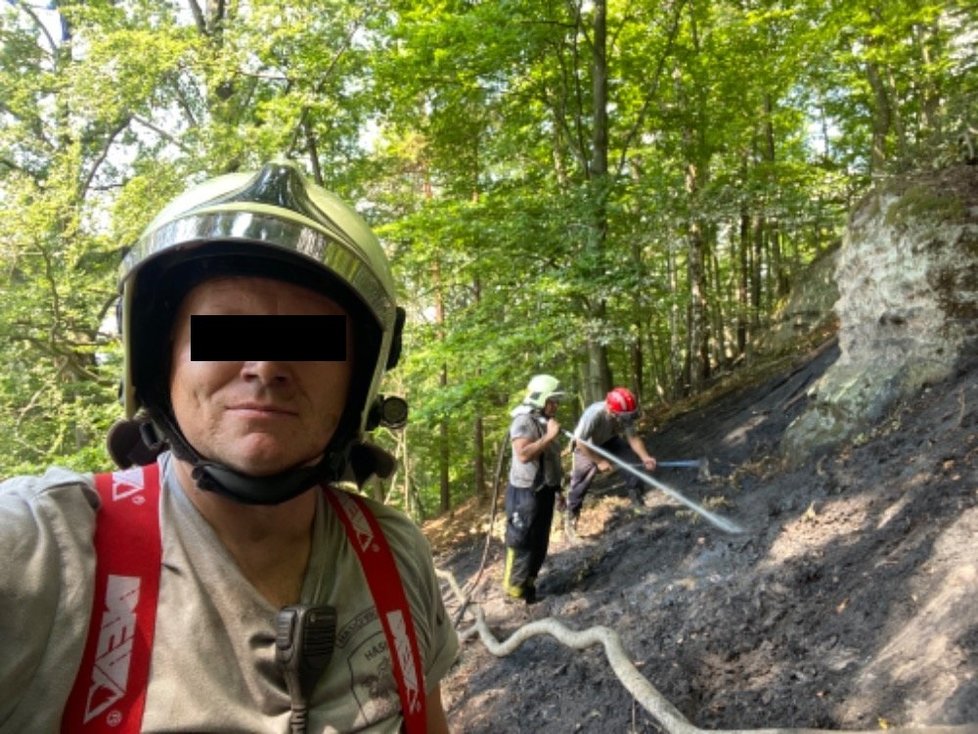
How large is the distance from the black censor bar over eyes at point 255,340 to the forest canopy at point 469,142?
7.46m

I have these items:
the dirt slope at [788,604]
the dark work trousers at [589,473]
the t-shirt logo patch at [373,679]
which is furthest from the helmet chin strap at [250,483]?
the dark work trousers at [589,473]

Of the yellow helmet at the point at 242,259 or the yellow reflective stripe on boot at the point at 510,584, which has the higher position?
the yellow helmet at the point at 242,259

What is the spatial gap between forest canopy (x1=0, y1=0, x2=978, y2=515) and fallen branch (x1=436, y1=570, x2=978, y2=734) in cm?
382

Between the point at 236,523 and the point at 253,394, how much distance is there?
27cm

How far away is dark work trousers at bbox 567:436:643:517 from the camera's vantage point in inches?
337

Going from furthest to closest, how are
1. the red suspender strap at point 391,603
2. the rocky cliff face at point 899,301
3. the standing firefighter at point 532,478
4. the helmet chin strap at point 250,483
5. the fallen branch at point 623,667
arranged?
the standing firefighter at point 532,478 → the rocky cliff face at point 899,301 → the fallen branch at point 623,667 → the red suspender strap at point 391,603 → the helmet chin strap at point 250,483

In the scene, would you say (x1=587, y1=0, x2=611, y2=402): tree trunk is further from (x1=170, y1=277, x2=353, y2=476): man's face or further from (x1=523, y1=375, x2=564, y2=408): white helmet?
(x1=170, y1=277, x2=353, y2=476): man's face

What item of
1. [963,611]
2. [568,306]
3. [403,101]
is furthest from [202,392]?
[403,101]

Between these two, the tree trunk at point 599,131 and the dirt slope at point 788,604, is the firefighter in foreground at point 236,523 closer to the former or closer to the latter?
the dirt slope at point 788,604

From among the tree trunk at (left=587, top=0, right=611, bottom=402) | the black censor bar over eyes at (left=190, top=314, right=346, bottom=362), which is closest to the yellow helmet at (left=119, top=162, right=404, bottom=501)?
the black censor bar over eyes at (left=190, top=314, right=346, bottom=362)

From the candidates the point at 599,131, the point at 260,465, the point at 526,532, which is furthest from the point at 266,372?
the point at 599,131

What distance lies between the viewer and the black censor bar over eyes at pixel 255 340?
1.22 m

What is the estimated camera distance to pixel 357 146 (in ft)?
37.9

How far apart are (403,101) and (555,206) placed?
9.56ft
